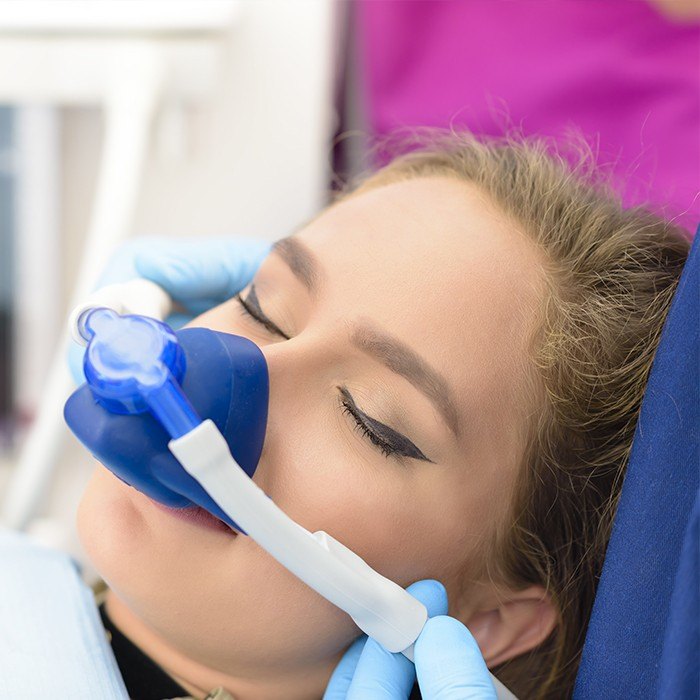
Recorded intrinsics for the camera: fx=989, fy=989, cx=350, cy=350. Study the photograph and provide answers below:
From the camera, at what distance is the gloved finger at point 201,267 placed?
1270 millimetres

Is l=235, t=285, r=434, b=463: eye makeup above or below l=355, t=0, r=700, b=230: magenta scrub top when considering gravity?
below

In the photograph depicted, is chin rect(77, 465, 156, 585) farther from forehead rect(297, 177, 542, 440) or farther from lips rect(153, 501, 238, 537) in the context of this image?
forehead rect(297, 177, 542, 440)

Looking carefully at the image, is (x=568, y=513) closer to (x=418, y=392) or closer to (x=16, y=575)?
(x=418, y=392)

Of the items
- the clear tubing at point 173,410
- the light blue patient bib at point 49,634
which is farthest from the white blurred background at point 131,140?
the clear tubing at point 173,410

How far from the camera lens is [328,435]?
2.88ft

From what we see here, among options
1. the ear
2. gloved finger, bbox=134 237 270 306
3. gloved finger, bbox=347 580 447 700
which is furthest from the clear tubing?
gloved finger, bbox=134 237 270 306

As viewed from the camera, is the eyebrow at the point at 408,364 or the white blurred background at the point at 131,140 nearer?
the eyebrow at the point at 408,364

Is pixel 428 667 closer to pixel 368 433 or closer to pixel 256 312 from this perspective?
pixel 368 433

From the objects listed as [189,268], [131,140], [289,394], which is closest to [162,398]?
[289,394]

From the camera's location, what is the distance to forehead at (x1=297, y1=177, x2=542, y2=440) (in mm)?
900

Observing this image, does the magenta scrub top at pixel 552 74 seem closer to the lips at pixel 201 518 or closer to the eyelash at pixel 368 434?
the eyelash at pixel 368 434

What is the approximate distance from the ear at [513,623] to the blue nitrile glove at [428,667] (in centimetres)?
12

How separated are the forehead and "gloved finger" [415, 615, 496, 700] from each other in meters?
0.21

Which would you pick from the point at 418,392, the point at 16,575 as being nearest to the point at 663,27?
the point at 418,392
